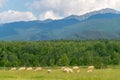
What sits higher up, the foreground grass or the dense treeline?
the foreground grass

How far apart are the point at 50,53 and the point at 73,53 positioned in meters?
7.57

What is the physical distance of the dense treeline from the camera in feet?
367

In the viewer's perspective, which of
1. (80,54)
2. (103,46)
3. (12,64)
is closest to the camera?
(12,64)

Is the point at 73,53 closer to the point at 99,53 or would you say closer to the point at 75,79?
the point at 99,53

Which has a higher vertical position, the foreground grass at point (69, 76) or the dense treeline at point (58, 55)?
the foreground grass at point (69, 76)

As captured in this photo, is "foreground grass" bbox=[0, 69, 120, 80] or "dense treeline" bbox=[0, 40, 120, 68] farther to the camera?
"dense treeline" bbox=[0, 40, 120, 68]

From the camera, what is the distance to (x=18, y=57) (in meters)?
125

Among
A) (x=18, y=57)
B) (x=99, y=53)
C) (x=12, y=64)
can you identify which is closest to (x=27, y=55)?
(x=18, y=57)

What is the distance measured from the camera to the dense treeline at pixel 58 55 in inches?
4404

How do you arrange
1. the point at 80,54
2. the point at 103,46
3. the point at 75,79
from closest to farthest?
the point at 75,79 < the point at 80,54 < the point at 103,46

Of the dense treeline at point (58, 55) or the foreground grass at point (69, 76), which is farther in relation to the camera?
the dense treeline at point (58, 55)

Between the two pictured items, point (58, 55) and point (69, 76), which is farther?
point (58, 55)

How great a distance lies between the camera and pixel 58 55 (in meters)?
124

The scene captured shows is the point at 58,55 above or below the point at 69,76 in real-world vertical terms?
below
